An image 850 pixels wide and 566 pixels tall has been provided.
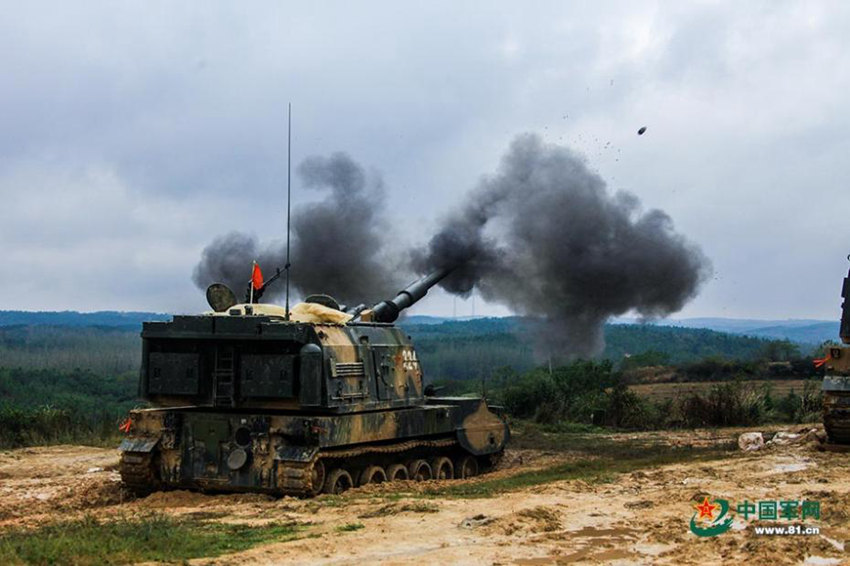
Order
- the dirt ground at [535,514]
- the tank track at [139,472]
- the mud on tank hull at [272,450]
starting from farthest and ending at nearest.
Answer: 1. the tank track at [139,472]
2. the mud on tank hull at [272,450]
3. the dirt ground at [535,514]

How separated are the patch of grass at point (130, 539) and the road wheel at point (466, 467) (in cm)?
605

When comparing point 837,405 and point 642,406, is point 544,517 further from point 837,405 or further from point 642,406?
point 642,406

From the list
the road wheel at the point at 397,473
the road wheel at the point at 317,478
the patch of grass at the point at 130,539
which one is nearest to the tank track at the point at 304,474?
the road wheel at the point at 317,478

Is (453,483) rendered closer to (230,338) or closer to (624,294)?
(230,338)

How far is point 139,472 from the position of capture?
14.6 m

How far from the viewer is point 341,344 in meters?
14.6

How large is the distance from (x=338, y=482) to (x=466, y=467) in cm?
348

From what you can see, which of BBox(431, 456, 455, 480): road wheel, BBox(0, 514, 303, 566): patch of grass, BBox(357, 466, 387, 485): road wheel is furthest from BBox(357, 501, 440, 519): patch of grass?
BBox(431, 456, 455, 480): road wheel

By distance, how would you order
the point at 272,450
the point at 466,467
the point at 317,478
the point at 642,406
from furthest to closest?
the point at 642,406 → the point at 466,467 → the point at 272,450 → the point at 317,478

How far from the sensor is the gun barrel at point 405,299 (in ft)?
57.4

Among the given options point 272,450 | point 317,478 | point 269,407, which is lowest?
point 317,478

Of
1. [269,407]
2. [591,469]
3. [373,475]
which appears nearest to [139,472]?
[269,407]

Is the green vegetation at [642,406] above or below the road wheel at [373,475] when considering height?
above

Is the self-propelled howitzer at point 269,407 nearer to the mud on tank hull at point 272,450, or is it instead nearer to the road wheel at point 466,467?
the mud on tank hull at point 272,450
